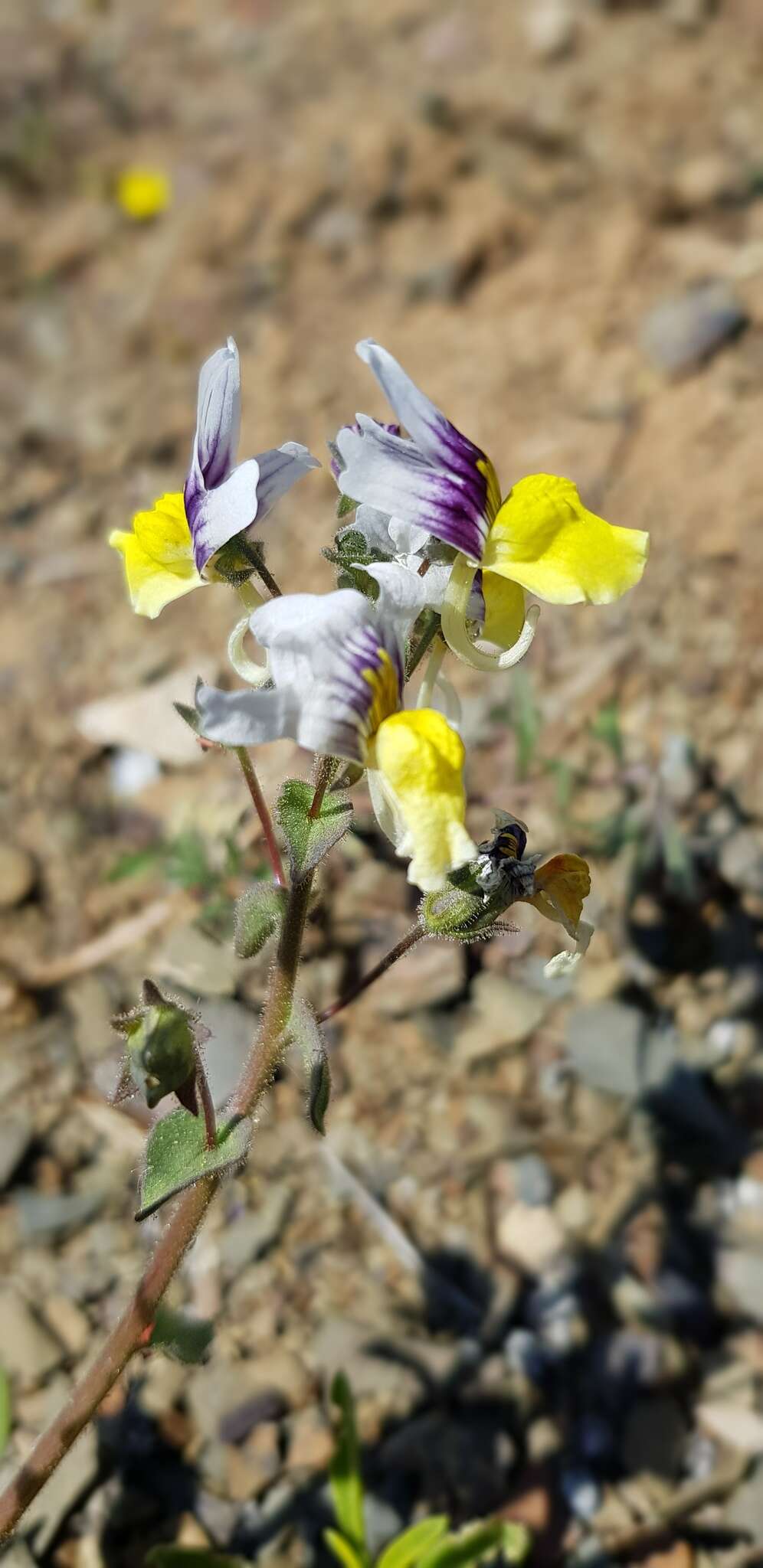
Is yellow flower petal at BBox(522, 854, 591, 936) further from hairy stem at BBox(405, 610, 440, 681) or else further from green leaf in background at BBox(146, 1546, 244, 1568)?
green leaf in background at BBox(146, 1546, 244, 1568)

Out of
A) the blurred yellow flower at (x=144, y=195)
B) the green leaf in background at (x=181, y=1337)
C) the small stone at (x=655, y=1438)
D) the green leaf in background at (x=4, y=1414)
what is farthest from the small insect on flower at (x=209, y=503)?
the blurred yellow flower at (x=144, y=195)

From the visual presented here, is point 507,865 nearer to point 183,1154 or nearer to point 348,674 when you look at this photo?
point 348,674

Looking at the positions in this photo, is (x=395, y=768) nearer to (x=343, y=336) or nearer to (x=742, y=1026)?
(x=742, y=1026)

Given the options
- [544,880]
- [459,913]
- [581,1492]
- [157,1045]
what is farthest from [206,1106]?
[581,1492]

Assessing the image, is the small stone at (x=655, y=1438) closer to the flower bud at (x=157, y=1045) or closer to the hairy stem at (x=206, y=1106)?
the hairy stem at (x=206, y=1106)

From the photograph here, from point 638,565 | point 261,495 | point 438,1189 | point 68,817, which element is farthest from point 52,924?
point 638,565

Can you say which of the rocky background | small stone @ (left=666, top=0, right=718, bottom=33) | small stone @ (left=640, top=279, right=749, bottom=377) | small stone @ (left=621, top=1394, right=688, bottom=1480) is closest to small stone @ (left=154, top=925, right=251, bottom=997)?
the rocky background
